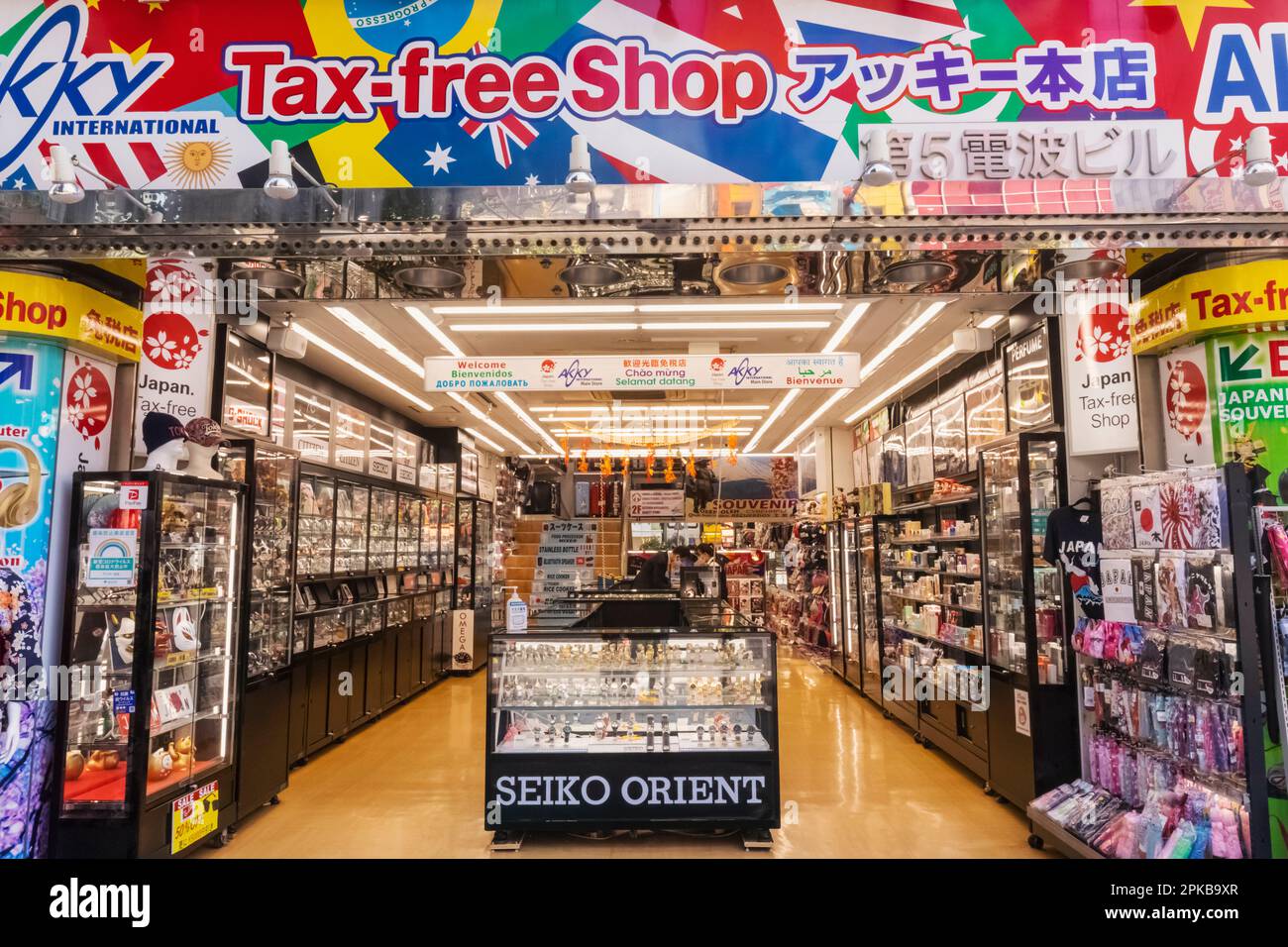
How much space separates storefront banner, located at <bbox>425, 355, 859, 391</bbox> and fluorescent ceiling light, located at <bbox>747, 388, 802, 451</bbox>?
9.28 ft

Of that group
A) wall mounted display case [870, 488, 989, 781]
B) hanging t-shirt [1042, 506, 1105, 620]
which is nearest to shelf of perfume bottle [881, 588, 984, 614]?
wall mounted display case [870, 488, 989, 781]

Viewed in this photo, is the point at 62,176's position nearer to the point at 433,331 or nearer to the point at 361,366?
the point at 433,331

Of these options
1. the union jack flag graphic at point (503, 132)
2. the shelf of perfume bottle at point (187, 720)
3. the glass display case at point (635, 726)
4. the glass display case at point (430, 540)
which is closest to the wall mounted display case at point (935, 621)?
the glass display case at point (635, 726)

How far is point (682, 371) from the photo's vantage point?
5.05m

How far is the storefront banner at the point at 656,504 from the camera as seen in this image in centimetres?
1322

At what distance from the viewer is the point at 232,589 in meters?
4.80

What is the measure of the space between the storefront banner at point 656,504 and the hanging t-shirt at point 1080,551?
29.6 feet

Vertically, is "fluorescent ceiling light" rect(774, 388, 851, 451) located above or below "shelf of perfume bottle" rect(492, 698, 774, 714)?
above

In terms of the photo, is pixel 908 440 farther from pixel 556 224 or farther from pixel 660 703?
pixel 556 224

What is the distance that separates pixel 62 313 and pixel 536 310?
2.92 m

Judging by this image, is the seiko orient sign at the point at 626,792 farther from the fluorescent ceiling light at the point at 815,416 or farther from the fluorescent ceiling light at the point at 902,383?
the fluorescent ceiling light at the point at 815,416

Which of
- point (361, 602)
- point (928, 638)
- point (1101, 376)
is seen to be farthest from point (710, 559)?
point (1101, 376)

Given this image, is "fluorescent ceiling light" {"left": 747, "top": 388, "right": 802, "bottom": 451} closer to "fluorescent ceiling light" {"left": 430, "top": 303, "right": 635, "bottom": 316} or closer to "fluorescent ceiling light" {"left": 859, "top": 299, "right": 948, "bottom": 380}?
"fluorescent ceiling light" {"left": 859, "top": 299, "right": 948, "bottom": 380}

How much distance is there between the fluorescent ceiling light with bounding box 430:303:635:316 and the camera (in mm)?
5504
